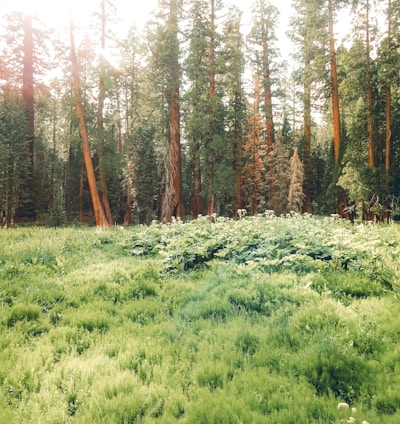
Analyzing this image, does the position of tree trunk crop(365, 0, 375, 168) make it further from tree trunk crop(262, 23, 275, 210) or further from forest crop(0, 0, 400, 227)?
tree trunk crop(262, 23, 275, 210)

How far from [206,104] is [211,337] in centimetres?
1856

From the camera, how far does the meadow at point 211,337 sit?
2850mm

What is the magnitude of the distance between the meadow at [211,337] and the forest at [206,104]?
4.48 m

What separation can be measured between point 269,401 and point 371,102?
758 inches

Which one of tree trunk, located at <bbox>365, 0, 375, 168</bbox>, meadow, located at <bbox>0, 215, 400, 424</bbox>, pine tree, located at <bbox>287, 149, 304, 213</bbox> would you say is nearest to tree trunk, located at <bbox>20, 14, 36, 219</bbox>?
pine tree, located at <bbox>287, 149, 304, 213</bbox>

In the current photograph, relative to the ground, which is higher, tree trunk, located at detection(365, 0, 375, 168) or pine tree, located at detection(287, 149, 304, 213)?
tree trunk, located at detection(365, 0, 375, 168)

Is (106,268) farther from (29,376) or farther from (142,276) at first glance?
(29,376)

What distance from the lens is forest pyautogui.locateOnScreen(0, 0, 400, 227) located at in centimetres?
1764

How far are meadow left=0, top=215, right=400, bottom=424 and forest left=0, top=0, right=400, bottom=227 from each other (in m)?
4.48

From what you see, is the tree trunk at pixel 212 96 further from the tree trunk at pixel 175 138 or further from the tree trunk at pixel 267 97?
the tree trunk at pixel 267 97

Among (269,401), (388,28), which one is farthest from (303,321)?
(388,28)

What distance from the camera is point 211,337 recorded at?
13.2ft

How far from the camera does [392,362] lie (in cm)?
317

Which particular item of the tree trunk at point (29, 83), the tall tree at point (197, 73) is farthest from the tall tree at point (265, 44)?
the tree trunk at point (29, 83)
